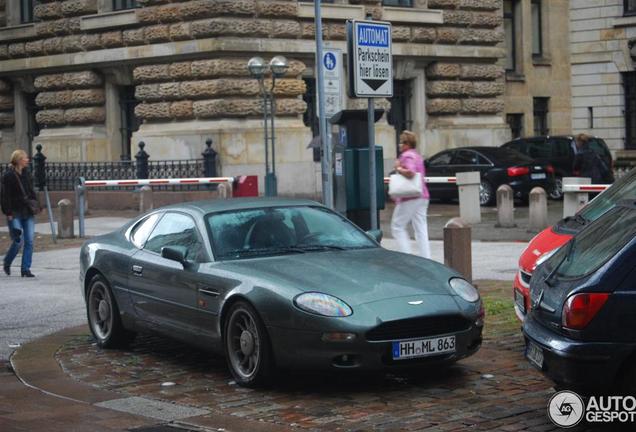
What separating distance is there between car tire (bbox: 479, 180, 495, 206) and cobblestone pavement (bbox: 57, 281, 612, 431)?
61.0 feet

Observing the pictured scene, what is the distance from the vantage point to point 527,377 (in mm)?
Answer: 9414

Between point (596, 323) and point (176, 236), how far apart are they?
4477mm

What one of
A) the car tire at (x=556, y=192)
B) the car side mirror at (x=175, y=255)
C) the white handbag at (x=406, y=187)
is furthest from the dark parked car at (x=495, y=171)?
the car side mirror at (x=175, y=255)

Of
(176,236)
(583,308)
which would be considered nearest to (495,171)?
(176,236)

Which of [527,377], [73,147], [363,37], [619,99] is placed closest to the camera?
[527,377]

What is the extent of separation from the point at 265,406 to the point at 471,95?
28302 mm

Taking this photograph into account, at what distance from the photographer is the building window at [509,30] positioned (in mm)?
40938

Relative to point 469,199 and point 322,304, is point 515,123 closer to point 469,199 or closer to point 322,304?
point 469,199

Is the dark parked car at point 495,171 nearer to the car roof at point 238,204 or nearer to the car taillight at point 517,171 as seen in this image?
the car taillight at point 517,171

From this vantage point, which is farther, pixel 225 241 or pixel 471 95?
pixel 471 95

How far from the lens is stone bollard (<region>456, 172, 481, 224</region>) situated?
25031mm

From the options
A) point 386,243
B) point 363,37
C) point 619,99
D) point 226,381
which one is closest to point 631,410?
point 226,381

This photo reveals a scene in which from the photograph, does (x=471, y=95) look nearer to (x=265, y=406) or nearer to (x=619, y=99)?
(x=619, y=99)

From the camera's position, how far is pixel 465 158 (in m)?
31.0
